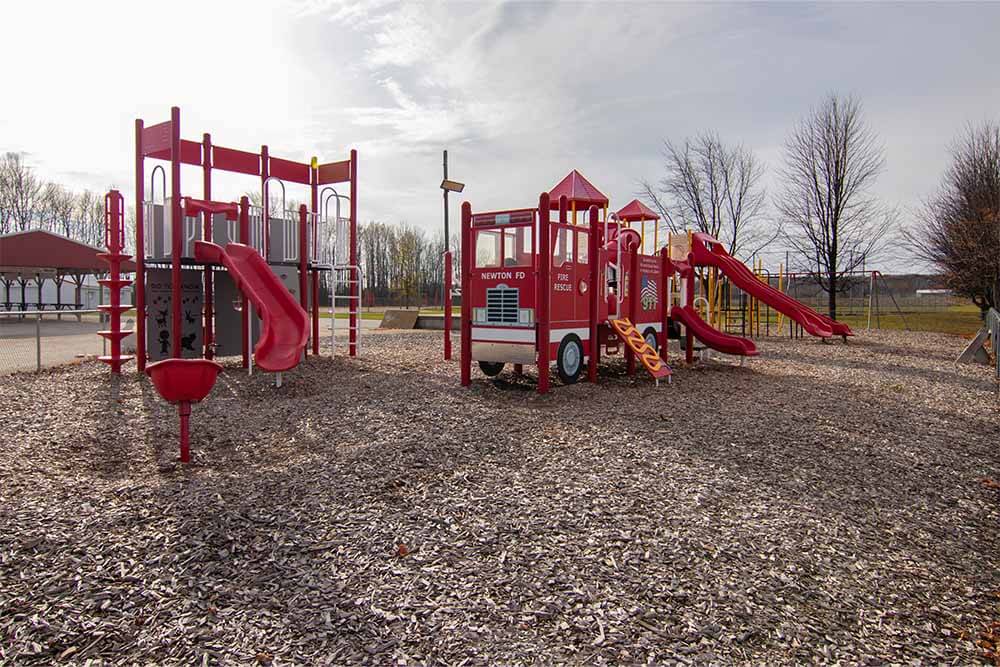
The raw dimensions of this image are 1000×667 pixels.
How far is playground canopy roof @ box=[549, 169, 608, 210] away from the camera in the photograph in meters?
12.1

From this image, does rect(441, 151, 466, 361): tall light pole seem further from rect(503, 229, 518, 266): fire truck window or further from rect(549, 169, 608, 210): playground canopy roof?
rect(549, 169, 608, 210): playground canopy roof

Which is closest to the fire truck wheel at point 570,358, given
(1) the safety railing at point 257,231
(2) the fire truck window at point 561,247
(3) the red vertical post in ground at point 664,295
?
(2) the fire truck window at point 561,247

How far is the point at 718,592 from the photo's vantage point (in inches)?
125

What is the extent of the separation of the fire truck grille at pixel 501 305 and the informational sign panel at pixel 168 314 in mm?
5515

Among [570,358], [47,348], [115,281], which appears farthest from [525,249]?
[47,348]

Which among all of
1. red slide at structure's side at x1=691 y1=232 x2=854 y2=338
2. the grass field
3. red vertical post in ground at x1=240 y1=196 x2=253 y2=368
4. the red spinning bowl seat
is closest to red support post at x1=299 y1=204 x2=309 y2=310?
red vertical post in ground at x1=240 y1=196 x2=253 y2=368

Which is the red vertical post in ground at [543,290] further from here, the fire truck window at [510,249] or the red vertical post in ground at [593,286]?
the red vertical post in ground at [593,286]

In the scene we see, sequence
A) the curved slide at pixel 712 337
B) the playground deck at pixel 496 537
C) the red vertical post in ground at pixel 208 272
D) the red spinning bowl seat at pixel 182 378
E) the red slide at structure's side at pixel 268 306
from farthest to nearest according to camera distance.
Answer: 1. the curved slide at pixel 712 337
2. the red vertical post in ground at pixel 208 272
3. the red slide at structure's side at pixel 268 306
4. the red spinning bowl seat at pixel 182 378
5. the playground deck at pixel 496 537

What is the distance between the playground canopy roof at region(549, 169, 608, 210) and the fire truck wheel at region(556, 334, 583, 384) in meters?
3.25

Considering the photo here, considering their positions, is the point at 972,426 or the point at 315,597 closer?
the point at 315,597

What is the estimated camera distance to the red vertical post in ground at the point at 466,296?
953 centimetres

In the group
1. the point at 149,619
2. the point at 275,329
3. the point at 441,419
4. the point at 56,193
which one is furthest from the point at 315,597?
the point at 56,193

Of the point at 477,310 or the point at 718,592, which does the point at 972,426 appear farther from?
the point at 477,310

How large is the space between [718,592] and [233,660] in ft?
7.48
